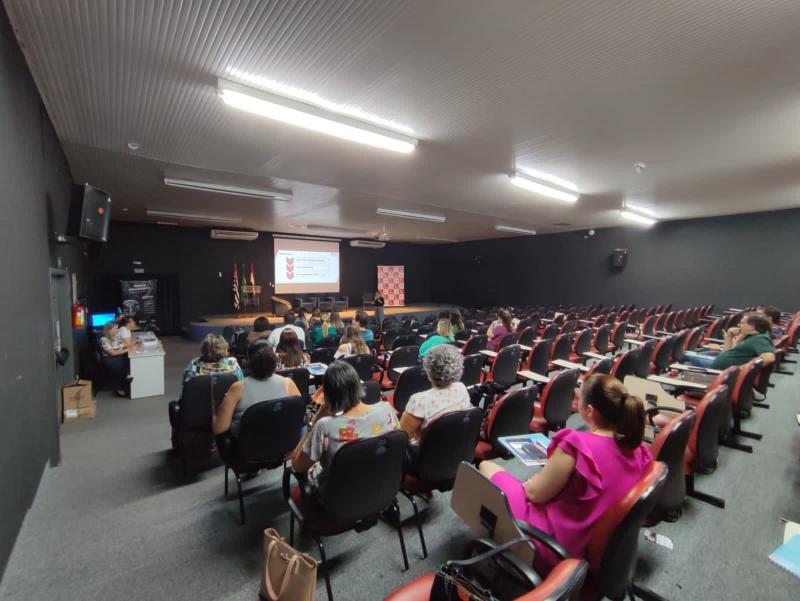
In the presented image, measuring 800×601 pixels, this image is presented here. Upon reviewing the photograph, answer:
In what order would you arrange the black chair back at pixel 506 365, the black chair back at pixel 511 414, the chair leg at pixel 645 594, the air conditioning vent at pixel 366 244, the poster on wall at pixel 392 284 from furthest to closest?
the poster on wall at pixel 392 284 < the air conditioning vent at pixel 366 244 < the black chair back at pixel 506 365 < the black chair back at pixel 511 414 < the chair leg at pixel 645 594

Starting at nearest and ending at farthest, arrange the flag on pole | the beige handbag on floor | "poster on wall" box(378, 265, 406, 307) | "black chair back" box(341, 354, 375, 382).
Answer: the beige handbag on floor
"black chair back" box(341, 354, 375, 382)
the flag on pole
"poster on wall" box(378, 265, 406, 307)

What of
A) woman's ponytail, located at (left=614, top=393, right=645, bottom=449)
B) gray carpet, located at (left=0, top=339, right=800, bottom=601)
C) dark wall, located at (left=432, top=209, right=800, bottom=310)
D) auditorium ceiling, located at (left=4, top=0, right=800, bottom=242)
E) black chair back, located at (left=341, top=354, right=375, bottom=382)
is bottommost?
gray carpet, located at (left=0, top=339, right=800, bottom=601)

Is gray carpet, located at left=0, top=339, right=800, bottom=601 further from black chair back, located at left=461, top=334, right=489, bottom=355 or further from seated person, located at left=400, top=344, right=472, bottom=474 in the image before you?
black chair back, located at left=461, top=334, right=489, bottom=355

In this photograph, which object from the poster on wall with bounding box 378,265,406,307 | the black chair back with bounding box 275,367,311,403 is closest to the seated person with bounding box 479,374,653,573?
the black chair back with bounding box 275,367,311,403

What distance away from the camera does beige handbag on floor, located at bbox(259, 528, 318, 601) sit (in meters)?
1.49

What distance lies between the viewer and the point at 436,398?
2.29 meters

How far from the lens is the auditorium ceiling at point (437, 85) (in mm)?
2264

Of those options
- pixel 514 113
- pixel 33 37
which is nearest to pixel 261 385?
pixel 33 37

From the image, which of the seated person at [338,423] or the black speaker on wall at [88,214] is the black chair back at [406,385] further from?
the black speaker on wall at [88,214]

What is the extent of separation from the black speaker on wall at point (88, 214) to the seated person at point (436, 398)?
3942 millimetres

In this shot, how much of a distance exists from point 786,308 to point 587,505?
460 inches

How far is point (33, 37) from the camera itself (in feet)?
8.05

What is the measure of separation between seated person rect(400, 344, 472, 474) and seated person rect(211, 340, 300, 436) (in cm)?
96

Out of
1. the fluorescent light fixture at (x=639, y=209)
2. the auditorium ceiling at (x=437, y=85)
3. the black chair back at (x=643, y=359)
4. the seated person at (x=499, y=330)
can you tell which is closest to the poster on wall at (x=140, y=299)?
the auditorium ceiling at (x=437, y=85)
